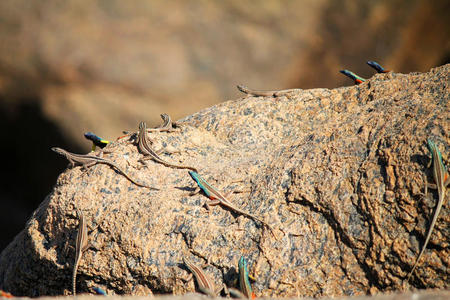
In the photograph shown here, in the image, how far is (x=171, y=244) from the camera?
596cm

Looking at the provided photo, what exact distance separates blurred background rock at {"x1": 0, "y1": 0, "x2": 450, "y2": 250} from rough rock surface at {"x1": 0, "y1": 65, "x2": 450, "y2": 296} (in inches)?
292

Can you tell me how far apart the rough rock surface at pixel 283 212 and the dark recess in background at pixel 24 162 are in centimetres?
780

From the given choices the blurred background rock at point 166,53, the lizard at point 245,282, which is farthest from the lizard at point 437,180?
the blurred background rock at point 166,53

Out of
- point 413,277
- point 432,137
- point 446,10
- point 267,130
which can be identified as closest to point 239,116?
point 267,130

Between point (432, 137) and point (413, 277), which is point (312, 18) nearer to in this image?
point (432, 137)

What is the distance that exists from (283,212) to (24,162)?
1275cm

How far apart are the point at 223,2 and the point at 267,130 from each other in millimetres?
8347

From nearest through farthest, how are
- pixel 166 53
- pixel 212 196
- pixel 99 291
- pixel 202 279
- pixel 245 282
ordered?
1. pixel 245 282
2. pixel 202 279
3. pixel 99 291
4. pixel 212 196
5. pixel 166 53

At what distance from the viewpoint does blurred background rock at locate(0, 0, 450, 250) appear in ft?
47.2

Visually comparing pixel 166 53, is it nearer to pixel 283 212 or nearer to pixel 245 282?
pixel 283 212

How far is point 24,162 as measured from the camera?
15586mm

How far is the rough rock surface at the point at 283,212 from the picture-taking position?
16.9 ft

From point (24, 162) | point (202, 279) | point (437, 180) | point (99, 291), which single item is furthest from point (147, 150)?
point (24, 162)

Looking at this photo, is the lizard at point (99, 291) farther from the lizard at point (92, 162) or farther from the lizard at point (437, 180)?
the lizard at point (437, 180)
